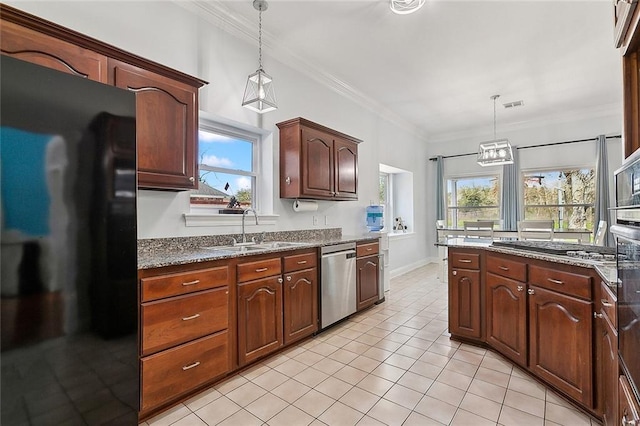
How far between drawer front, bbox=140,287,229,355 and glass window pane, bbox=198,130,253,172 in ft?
4.37

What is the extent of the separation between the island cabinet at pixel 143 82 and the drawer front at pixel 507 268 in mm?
2545

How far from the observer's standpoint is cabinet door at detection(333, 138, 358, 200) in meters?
3.85

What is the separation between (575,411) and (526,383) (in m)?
0.33

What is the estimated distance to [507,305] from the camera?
8.10ft

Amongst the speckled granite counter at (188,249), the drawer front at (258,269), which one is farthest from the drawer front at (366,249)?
the drawer front at (258,269)

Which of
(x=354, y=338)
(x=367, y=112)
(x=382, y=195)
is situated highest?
(x=367, y=112)

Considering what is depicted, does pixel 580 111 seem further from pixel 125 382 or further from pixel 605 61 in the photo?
pixel 125 382

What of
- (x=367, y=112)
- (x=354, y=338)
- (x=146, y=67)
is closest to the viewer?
(x=146, y=67)

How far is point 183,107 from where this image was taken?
2305 millimetres

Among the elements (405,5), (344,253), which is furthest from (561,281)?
(405,5)

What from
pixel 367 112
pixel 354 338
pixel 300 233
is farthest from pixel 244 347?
pixel 367 112

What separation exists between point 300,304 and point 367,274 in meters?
1.25

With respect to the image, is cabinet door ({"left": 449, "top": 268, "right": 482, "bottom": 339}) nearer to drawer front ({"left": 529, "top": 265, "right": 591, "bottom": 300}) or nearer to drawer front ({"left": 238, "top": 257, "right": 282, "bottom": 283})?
drawer front ({"left": 529, "top": 265, "right": 591, "bottom": 300})

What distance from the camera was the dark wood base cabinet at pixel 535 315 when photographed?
183 cm
